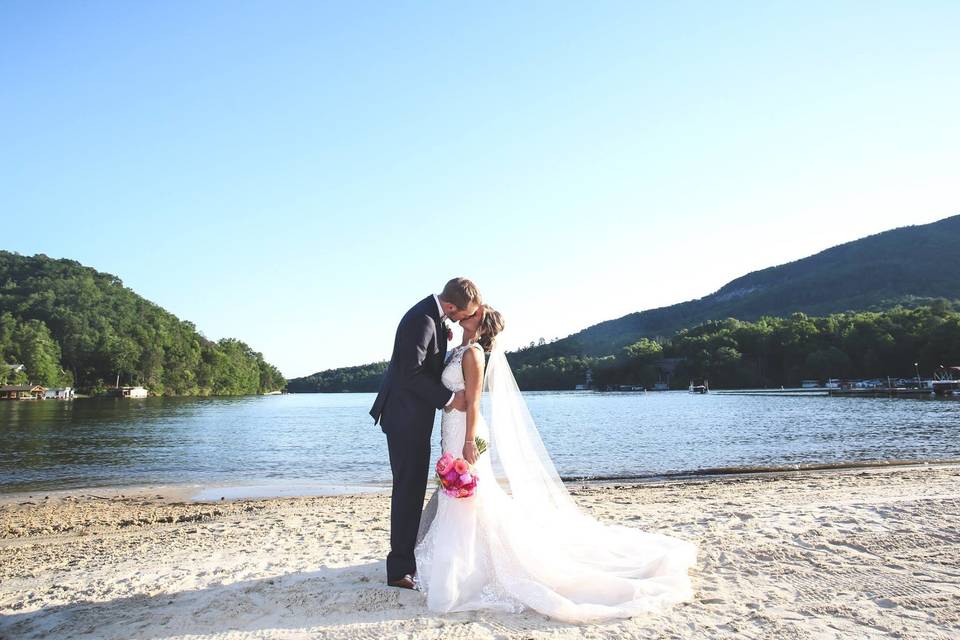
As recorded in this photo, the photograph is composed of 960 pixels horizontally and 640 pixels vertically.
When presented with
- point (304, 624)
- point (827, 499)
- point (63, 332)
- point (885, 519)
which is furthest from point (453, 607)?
point (63, 332)

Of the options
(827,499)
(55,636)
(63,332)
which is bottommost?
(827,499)

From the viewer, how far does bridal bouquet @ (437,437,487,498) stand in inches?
205

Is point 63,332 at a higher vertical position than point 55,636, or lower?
higher

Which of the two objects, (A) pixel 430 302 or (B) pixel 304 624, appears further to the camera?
(A) pixel 430 302

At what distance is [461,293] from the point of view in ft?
17.0

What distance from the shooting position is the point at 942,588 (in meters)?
5.11

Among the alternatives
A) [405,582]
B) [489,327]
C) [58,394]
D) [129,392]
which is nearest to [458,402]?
[489,327]

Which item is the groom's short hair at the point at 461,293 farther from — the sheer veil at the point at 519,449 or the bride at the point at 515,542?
the sheer veil at the point at 519,449

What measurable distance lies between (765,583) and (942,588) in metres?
1.36

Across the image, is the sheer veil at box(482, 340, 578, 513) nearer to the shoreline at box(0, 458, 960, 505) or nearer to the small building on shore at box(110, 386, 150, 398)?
the shoreline at box(0, 458, 960, 505)

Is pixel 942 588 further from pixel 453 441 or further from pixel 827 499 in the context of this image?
pixel 827 499

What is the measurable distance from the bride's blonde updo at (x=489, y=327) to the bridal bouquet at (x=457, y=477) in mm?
1028

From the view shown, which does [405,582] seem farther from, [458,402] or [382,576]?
[458,402]

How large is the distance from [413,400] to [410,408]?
2.8 inches
